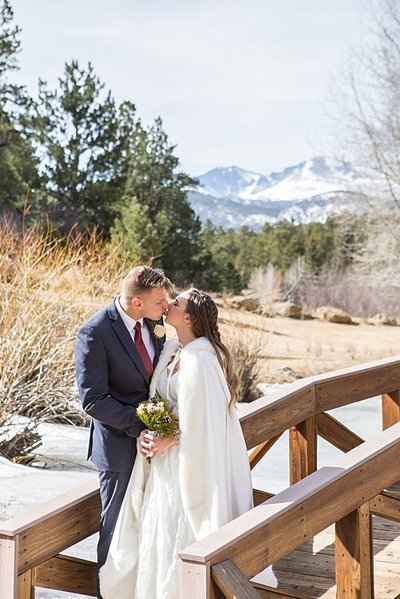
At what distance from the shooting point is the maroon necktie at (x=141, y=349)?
11.6 feet

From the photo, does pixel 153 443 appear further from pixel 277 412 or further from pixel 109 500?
pixel 277 412

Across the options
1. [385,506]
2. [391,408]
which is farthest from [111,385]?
[391,408]

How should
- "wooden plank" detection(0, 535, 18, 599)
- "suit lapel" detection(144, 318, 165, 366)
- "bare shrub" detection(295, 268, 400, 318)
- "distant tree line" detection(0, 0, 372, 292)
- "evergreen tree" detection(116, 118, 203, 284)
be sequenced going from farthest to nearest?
"bare shrub" detection(295, 268, 400, 318) < "evergreen tree" detection(116, 118, 203, 284) < "distant tree line" detection(0, 0, 372, 292) < "suit lapel" detection(144, 318, 165, 366) < "wooden plank" detection(0, 535, 18, 599)

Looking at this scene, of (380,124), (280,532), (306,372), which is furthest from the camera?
(380,124)

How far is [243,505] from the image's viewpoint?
339 cm

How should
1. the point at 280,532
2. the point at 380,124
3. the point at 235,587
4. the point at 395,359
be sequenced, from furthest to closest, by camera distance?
the point at 380,124
the point at 395,359
the point at 280,532
the point at 235,587

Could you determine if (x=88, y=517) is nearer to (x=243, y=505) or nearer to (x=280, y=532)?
(x=243, y=505)

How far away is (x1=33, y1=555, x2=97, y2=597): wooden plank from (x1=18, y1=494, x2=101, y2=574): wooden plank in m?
0.15

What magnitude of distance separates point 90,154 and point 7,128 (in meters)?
2.57

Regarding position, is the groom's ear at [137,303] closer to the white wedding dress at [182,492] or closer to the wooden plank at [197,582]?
the white wedding dress at [182,492]

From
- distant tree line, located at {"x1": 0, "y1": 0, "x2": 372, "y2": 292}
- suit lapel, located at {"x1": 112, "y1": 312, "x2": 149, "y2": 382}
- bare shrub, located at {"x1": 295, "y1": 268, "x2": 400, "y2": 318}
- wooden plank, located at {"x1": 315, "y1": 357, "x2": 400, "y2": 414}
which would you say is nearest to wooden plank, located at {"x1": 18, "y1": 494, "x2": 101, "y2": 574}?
suit lapel, located at {"x1": 112, "y1": 312, "x2": 149, "y2": 382}

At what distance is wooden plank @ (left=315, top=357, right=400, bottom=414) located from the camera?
495 centimetres

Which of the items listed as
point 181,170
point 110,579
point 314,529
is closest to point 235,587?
point 314,529

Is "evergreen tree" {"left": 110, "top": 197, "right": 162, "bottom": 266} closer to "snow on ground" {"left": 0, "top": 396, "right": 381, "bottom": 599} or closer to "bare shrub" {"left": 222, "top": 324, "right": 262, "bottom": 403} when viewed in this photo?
"bare shrub" {"left": 222, "top": 324, "right": 262, "bottom": 403}
